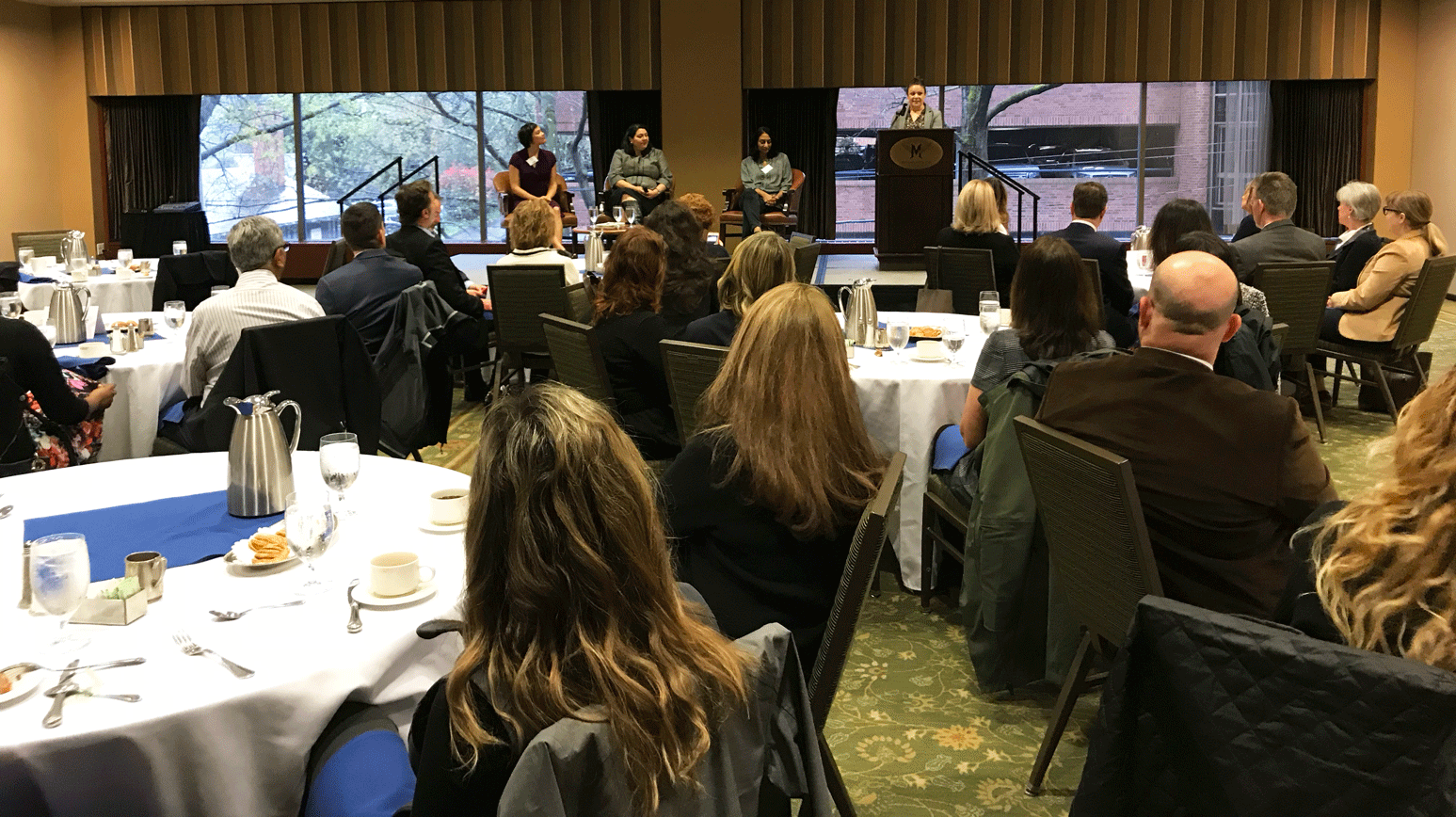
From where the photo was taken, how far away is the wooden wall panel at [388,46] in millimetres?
13453

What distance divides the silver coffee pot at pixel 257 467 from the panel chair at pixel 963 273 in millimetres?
4577

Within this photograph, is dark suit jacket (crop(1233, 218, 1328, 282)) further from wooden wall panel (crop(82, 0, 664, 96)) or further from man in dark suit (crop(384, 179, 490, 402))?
wooden wall panel (crop(82, 0, 664, 96))

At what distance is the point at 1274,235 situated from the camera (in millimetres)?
6605

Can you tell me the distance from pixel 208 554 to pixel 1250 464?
200cm

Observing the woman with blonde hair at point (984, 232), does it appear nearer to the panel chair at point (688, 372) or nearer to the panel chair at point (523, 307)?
the panel chair at point (523, 307)

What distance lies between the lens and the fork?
1.85m

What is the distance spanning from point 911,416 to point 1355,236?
4134 millimetres

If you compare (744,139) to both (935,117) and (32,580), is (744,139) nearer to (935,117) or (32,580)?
(935,117)

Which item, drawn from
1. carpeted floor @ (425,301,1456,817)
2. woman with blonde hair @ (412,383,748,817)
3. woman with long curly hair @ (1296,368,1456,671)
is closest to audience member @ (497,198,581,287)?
carpeted floor @ (425,301,1456,817)

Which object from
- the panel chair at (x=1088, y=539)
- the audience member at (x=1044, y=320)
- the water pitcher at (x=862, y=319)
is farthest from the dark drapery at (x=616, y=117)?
the panel chair at (x=1088, y=539)

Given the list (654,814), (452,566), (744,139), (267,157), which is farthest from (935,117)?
(654,814)

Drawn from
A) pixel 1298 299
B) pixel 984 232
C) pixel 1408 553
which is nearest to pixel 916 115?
pixel 984 232

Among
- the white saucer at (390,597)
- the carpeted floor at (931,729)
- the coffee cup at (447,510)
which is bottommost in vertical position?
the carpeted floor at (931,729)

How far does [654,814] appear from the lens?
137cm
